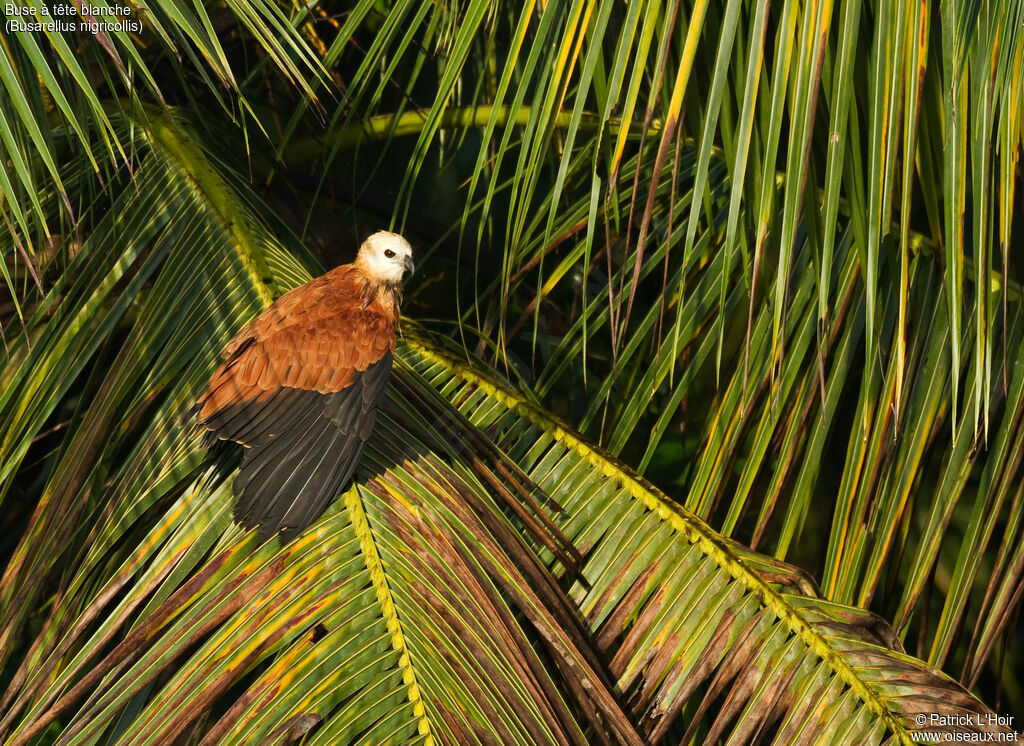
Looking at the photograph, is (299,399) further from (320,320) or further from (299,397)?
(320,320)

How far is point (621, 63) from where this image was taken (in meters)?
2.20

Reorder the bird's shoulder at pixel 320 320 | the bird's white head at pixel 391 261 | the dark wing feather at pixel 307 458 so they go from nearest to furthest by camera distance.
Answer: the dark wing feather at pixel 307 458 → the bird's shoulder at pixel 320 320 → the bird's white head at pixel 391 261

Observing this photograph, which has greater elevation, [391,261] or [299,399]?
[391,261]

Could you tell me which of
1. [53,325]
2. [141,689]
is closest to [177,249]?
[53,325]

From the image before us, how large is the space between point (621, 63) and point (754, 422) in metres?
1.48

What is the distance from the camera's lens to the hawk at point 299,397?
2.49 meters

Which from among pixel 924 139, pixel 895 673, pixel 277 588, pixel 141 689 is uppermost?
pixel 924 139

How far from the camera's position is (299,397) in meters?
2.86

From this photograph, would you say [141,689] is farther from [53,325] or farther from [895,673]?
[895,673]

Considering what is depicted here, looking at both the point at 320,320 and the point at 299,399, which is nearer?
the point at 299,399

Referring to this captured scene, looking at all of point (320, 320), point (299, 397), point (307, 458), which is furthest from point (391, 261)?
point (307, 458)

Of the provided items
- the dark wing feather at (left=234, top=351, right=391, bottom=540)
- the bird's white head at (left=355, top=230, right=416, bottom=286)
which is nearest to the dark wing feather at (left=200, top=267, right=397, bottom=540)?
the dark wing feather at (left=234, top=351, right=391, bottom=540)

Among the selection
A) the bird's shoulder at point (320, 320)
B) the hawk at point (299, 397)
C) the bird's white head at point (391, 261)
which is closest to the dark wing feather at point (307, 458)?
the hawk at point (299, 397)

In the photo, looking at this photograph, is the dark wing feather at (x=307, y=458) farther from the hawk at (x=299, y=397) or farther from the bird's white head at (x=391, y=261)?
the bird's white head at (x=391, y=261)
